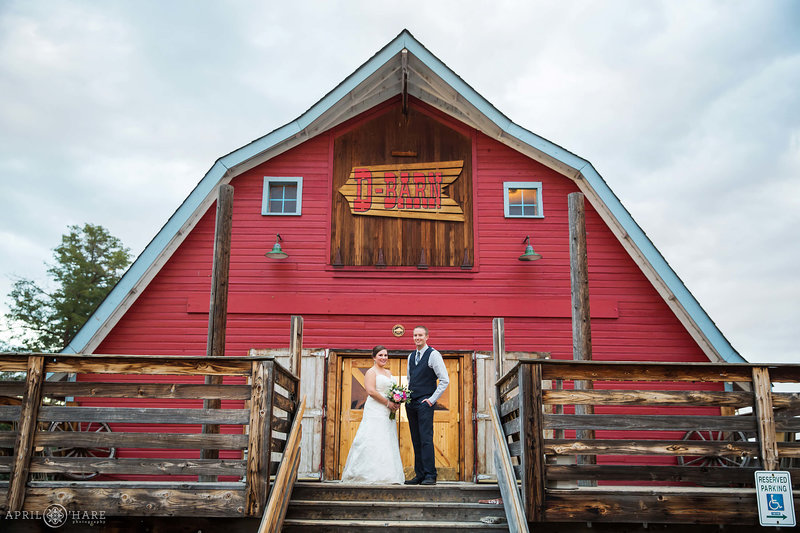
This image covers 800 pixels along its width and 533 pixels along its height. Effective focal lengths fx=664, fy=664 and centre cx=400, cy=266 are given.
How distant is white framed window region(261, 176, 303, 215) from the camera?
421 inches

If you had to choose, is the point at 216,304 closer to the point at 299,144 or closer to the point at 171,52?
the point at 299,144

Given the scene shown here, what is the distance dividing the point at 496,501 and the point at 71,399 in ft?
22.2

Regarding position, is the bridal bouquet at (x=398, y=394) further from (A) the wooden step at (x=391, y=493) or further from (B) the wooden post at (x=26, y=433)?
(B) the wooden post at (x=26, y=433)

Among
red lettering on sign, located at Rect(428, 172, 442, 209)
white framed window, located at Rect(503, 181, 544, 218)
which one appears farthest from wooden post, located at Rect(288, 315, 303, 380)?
white framed window, located at Rect(503, 181, 544, 218)

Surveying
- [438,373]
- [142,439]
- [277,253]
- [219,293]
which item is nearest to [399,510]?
[438,373]

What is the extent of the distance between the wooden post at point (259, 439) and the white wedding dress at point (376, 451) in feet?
6.03

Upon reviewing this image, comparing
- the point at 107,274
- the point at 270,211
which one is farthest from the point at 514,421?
the point at 107,274

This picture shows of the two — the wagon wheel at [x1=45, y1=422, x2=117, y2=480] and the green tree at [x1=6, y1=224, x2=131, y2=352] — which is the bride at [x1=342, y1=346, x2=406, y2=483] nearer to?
the wagon wheel at [x1=45, y1=422, x2=117, y2=480]

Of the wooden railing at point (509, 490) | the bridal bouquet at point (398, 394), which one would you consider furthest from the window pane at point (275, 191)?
the wooden railing at point (509, 490)

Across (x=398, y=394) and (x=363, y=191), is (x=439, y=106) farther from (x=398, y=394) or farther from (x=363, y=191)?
(x=398, y=394)

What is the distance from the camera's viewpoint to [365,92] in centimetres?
1065

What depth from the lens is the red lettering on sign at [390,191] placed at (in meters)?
10.6

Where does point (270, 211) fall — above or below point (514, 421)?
above

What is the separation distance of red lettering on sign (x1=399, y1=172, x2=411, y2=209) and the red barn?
2 cm
